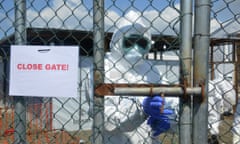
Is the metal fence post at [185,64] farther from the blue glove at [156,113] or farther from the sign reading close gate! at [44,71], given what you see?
the sign reading close gate! at [44,71]

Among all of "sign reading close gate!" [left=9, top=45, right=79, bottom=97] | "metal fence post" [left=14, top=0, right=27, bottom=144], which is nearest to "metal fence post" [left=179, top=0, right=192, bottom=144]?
"sign reading close gate!" [left=9, top=45, right=79, bottom=97]

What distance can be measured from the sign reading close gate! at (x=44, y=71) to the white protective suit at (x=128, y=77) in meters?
0.66

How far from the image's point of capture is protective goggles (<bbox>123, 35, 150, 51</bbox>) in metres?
2.06

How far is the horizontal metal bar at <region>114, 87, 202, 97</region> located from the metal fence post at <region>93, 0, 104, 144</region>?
3.6 inches

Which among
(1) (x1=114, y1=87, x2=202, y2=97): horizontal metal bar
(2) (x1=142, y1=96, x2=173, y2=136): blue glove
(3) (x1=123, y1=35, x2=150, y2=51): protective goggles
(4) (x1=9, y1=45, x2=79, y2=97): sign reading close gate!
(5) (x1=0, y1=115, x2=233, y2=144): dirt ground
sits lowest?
(5) (x1=0, y1=115, x2=233, y2=144): dirt ground

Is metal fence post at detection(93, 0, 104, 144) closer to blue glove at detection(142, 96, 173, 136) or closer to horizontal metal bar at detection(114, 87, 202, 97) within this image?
horizontal metal bar at detection(114, 87, 202, 97)

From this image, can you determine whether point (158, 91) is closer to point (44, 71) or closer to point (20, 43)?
point (44, 71)

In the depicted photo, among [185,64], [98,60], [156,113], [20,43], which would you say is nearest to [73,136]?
[156,113]

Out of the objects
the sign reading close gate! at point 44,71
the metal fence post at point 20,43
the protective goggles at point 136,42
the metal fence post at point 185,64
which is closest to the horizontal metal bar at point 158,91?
the metal fence post at point 185,64

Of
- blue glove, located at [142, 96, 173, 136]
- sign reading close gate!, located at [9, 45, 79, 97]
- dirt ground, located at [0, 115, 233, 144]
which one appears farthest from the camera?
dirt ground, located at [0, 115, 233, 144]

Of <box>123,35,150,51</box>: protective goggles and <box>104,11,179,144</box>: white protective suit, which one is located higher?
<box>123,35,150,51</box>: protective goggles

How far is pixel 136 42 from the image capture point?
6.93 feet

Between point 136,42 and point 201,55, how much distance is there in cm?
96

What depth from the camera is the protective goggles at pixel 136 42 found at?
6.74 feet
